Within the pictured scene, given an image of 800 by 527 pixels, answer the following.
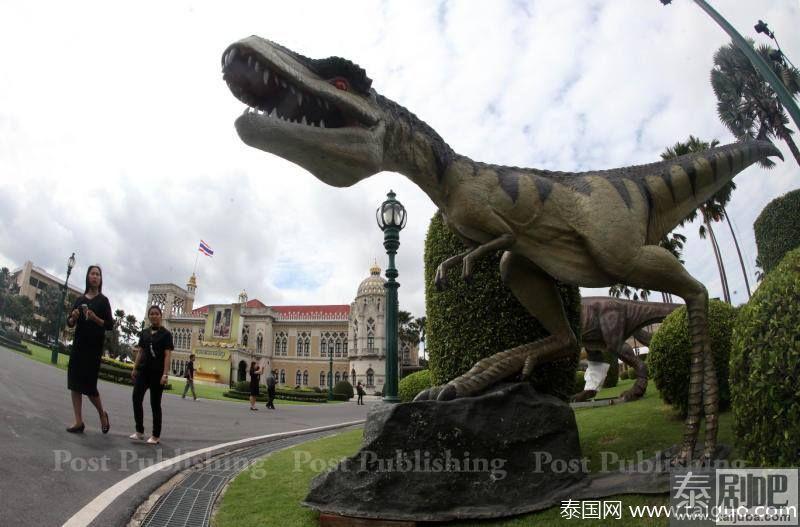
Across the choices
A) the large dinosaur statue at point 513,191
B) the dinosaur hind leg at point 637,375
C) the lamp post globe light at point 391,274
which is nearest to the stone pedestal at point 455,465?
the large dinosaur statue at point 513,191

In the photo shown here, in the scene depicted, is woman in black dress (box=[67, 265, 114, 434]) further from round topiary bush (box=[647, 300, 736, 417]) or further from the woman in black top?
round topiary bush (box=[647, 300, 736, 417])

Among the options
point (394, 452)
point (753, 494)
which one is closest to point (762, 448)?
point (753, 494)

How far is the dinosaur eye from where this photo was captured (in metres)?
3.14

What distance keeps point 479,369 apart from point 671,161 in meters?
2.56

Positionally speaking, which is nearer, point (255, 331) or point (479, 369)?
point (479, 369)

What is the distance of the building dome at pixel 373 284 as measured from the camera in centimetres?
6675

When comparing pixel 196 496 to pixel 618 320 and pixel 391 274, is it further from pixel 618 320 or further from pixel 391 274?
pixel 618 320

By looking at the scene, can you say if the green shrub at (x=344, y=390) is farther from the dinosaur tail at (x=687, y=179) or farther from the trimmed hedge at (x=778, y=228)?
the dinosaur tail at (x=687, y=179)

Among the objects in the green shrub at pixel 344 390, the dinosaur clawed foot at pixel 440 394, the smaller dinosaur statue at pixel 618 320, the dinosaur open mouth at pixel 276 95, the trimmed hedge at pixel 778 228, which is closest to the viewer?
the dinosaur open mouth at pixel 276 95

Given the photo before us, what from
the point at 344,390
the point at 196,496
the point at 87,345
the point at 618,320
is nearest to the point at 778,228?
the point at 618,320

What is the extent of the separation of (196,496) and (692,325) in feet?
14.1

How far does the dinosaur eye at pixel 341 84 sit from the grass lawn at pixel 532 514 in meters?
3.06

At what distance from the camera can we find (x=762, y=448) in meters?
2.59

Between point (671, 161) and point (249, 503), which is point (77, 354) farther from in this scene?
point (671, 161)
